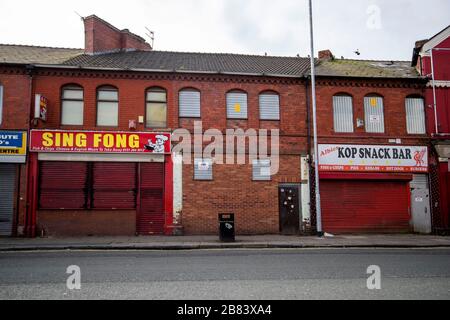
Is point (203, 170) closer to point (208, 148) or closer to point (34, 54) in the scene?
point (208, 148)

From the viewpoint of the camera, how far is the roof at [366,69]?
59.9ft

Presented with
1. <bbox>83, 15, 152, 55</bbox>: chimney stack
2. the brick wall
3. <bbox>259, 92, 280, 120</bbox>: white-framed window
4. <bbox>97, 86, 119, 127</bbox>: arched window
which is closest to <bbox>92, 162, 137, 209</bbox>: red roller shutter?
<bbox>97, 86, 119, 127</bbox>: arched window

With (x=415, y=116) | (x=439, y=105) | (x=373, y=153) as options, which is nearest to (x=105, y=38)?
(x=373, y=153)

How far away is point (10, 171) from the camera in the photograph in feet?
52.2

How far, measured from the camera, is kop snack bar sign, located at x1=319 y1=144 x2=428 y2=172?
57.3 ft

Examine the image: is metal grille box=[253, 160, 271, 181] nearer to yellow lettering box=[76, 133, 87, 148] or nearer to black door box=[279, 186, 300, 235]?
black door box=[279, 186, 300, 235]

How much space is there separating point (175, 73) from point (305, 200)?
8.75 m

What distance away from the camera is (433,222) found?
57.4ft

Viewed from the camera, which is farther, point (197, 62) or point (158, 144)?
point (197, 62)

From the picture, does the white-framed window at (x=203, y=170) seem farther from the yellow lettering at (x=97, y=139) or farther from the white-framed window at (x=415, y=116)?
the white-framed window at (x=415, y=116)

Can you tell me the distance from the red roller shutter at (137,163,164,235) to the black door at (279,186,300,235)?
567 centimetres

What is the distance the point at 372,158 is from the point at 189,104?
30.7 feet
